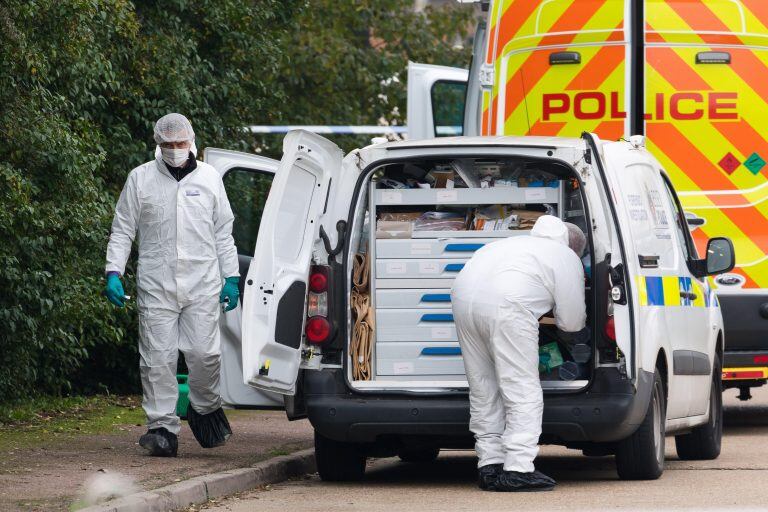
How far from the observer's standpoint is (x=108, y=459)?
9422mm

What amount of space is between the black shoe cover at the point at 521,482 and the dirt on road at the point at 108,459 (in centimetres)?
151

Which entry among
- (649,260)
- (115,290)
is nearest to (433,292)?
(649,260)

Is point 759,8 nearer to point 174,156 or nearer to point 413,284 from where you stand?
point 413,284

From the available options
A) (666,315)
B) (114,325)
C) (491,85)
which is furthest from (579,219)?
(114,325)

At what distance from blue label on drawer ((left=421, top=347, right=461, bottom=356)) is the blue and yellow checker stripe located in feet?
3.49

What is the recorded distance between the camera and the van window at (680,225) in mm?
10023

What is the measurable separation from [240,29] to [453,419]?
7.08m

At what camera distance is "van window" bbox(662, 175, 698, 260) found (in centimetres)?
1002

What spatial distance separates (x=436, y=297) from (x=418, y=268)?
180 mm

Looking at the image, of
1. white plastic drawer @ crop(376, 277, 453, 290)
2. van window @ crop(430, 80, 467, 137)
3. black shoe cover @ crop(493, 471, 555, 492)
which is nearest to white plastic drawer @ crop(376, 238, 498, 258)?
white plastic drawer @ crop(376, 277, 453, 290)

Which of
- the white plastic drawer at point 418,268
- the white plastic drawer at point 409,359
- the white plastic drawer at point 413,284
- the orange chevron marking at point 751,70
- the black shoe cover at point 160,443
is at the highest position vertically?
the orange chevron marking at point 751,70

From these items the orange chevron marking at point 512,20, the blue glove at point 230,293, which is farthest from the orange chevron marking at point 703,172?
the blue glove at point 230,293

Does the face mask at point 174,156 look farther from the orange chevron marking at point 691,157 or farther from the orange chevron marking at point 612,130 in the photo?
the orange chevron marking at point 691,157

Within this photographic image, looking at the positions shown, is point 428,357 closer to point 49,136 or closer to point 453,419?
point 453,419
